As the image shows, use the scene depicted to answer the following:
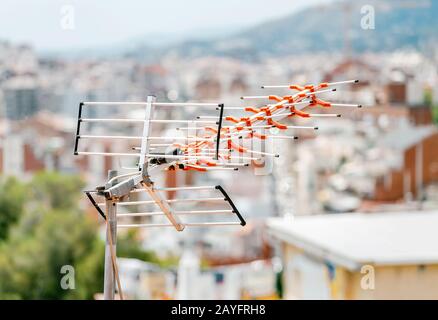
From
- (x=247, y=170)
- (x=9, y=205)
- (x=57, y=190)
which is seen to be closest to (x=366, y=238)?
(x=9, y=205)

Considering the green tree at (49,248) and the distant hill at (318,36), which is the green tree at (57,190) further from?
the distant hill at (318,36)

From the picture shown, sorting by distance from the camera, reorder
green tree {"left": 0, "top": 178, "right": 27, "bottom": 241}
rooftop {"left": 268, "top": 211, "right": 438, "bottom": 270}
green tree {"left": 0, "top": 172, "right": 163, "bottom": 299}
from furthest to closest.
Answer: green tree {"left": 0, "top": 178, "right": 27, "bottom": 241}, green tree {"left": 0, "top": 172, "right": 163, "bottom": 299}, rooftop {"left": 268, "top": 211, "right": 438, "bottom": 270}

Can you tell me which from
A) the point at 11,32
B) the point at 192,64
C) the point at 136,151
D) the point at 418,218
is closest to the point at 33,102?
the point at 11,32

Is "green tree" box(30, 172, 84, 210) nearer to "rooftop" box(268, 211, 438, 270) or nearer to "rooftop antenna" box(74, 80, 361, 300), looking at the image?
"rooftop" box(268, 211, 438, 270)

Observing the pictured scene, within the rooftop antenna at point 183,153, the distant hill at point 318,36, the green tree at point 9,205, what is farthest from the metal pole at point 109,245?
the distant hill at point 318,36

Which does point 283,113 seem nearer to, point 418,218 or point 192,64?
point 418,218

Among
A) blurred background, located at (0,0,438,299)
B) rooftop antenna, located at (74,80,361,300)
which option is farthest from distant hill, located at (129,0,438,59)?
rooftop antenna, located at (74,80,361,300)

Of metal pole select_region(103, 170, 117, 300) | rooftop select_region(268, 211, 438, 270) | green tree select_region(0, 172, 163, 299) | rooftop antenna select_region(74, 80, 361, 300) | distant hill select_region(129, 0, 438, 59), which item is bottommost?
green tree select_region(0, 172, 163, 299)

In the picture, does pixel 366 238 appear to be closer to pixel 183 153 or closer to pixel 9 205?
pixel 183 153
